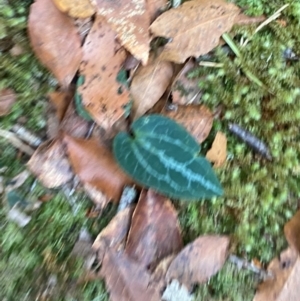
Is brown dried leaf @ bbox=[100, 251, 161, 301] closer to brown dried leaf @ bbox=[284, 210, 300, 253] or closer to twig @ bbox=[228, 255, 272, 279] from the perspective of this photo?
twig @ bbox=[228, 255, 272, 279]

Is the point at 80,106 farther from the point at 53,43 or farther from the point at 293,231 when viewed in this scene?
the point at 293,231

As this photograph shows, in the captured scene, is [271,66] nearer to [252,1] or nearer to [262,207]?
[252,1]

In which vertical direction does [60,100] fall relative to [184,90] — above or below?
above

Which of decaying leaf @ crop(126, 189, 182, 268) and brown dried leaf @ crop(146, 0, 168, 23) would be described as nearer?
decaying leaf @ crop(126, 189, 182, 268)

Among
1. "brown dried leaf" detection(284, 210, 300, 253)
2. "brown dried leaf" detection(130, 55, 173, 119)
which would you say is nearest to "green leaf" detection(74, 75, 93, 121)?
"brown dried leaf" detection(130, 55, 173, 119)

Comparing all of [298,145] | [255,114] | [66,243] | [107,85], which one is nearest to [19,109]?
[107,85]

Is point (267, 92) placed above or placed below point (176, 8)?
below

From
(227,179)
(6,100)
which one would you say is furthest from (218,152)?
(6,100)
